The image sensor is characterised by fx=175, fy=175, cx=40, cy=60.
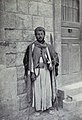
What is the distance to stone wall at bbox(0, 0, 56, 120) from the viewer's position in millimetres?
3424

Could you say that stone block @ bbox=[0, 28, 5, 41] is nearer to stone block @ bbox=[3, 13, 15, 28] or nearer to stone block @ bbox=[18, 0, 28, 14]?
stone block @ bbox=[3, 13, 15, 28]

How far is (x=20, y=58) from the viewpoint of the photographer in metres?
3.76

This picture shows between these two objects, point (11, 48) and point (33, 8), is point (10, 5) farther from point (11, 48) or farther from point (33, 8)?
point (11, 48)

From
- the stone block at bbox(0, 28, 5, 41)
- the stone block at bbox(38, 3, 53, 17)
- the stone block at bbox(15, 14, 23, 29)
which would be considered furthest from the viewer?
the stone block at bbox(38, 3, 53, 17)

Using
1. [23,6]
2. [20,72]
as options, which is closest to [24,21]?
[23,6]

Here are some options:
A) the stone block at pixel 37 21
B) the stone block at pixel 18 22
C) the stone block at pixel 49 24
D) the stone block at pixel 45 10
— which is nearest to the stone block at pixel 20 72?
the stone block at pixel 18 22

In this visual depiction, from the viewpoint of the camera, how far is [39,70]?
363 cm

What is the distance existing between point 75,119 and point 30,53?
1677mm

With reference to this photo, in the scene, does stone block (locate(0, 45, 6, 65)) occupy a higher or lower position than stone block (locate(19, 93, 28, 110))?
higher

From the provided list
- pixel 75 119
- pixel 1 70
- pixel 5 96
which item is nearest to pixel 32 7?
pixel 1 70

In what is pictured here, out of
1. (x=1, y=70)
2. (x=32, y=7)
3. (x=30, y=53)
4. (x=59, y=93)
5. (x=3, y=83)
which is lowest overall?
(x=59, y=93)

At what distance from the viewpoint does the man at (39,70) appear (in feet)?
11.7

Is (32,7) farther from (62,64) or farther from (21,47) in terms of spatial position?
(62,64)

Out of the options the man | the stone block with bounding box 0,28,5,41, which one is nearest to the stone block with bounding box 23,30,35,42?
the man
